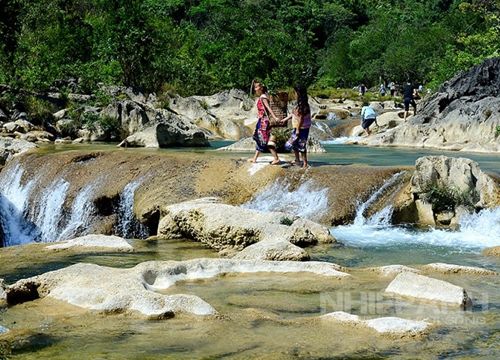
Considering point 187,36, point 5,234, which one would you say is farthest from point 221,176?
point 187,36

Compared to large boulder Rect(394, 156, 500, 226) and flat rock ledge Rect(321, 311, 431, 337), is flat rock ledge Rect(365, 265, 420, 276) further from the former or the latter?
large boulder Rect(394, 156, 500, 226)

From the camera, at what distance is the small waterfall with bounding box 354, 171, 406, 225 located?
12676 millimetres

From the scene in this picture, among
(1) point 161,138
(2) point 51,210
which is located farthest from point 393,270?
(1) point 161,138

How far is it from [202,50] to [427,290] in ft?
158

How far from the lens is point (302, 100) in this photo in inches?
529

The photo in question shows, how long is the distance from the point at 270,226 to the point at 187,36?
52.7 meters

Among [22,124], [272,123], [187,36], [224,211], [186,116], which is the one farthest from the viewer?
[187,36]

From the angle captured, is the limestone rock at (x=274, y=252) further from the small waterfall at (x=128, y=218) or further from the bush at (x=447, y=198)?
the small waterfall at (x=128, y=218)

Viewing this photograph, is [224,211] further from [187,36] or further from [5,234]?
[187,36]

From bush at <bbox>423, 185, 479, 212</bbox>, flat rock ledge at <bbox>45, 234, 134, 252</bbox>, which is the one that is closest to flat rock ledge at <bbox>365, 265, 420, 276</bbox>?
flat rock ledge at <bbox>45, 234, 134, 252</bbox>

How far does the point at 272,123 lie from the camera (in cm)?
1455

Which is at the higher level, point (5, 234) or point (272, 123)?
point (272, 123)

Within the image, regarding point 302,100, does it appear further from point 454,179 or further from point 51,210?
point 51,210

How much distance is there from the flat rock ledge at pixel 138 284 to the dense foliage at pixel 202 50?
4.70 metres
